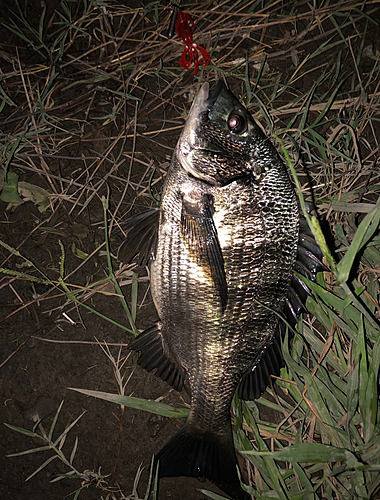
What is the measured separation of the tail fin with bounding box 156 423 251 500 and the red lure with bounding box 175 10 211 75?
96.5 inches

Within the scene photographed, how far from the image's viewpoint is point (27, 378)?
2.54 m

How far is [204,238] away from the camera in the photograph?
1932 mm

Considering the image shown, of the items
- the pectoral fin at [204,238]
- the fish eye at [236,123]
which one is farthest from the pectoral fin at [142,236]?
the fish eye at [236,123]

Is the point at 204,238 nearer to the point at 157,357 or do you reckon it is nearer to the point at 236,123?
the point at 236,123

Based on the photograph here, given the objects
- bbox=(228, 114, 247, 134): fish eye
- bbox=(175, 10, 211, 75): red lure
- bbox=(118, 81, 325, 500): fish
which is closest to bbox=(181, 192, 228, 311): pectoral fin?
bbox=(118, 81, 325, 500): fish

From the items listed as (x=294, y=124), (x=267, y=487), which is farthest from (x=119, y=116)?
(x=267, y=487)

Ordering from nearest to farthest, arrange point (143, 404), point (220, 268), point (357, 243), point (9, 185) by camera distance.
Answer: point (357, 243) < point (220, 268) < point (143, 404) < point (9, 185)

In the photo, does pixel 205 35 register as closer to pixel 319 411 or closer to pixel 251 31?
pixel 251 31

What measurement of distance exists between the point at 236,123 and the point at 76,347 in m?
1.87

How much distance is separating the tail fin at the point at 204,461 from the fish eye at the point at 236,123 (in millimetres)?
1832

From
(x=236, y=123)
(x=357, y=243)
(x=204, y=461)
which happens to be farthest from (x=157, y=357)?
(x=236, y=123)

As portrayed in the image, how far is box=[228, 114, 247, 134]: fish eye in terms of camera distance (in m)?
1.99

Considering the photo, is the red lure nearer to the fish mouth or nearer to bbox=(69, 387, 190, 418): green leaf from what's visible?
the fish mouth

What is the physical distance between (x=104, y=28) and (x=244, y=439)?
2984 mm
